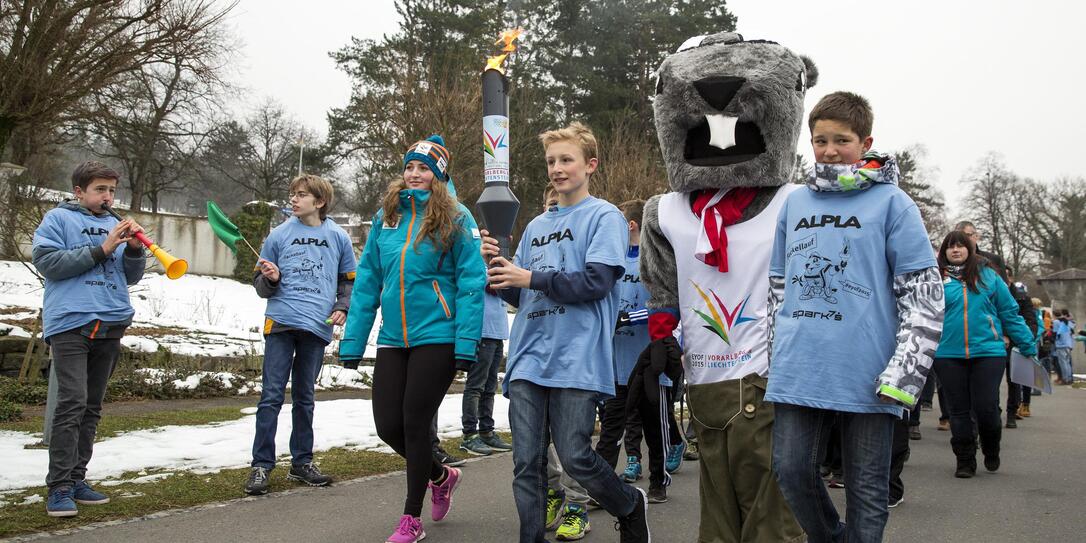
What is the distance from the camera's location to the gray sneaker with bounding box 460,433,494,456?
7871mm

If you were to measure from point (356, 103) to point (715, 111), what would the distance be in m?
28.1

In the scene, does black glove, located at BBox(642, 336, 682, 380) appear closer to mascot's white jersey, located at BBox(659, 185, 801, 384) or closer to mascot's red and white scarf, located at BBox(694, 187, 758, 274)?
mascot's white jersey, located at BBox(659, 185, 801, 384)

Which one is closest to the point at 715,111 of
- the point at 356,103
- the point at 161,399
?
the point at 161,399

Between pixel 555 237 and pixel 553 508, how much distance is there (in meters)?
1.88

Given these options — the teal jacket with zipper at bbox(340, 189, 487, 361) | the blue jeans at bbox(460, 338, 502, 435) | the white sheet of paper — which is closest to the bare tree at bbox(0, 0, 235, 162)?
the blue jeans at bbox(460, 338, 502, 435)

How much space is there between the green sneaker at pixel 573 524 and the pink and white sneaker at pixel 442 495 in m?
0.67

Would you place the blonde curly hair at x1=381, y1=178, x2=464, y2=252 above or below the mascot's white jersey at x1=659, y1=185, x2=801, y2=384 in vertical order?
above

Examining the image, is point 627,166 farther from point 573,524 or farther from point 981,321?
point 573,524

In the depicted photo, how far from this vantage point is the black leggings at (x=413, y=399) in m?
4.57

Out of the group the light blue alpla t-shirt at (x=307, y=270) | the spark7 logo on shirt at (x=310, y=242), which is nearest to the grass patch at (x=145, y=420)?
the light blue alpla t-shirt at (x=307, y=270)

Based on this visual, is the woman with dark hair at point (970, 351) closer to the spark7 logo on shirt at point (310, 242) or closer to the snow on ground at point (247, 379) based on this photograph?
the spark7 logo on shirt at point (310, 242)

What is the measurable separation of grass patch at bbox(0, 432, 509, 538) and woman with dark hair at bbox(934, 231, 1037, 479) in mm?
4671

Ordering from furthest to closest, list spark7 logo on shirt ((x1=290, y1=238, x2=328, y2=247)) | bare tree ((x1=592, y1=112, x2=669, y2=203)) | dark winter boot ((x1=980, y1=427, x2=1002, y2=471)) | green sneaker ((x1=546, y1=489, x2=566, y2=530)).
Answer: bare tree ((x1=592, y1=112, x2=669, y2=203)), dark winter boot ((x1=980, y1=427, x2=1002, y2=471)), spark7 logo on shirt ((x1=290, y1=238, x2=328, y2=247)), green sneaker ((x1=546, y1=489, x2=566, y2=530))

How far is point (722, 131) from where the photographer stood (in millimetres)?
3939
